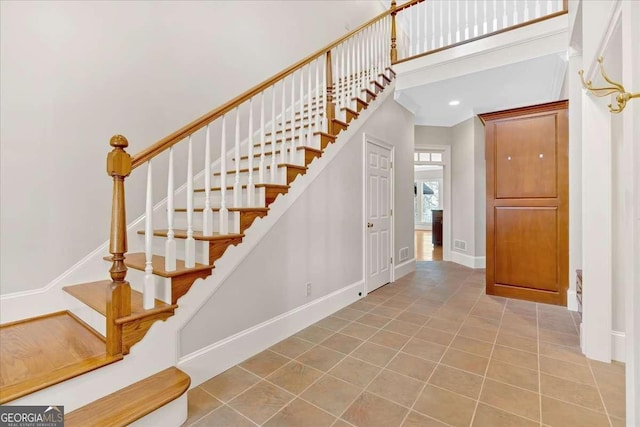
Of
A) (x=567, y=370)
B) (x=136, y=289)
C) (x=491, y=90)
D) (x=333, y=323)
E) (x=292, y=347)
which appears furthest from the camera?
(x=491, y=90)

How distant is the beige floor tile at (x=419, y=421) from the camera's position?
1.53m

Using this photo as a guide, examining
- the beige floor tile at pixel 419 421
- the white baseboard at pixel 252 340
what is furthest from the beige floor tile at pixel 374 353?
the white baseboard at pixel 252 340

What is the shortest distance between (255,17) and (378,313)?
3.95 m

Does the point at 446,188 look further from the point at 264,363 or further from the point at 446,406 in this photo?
the point at 264,363

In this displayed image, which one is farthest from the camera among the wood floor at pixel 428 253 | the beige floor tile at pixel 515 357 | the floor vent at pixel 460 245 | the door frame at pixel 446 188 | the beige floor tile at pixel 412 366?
the wood floor at pixel 428 253

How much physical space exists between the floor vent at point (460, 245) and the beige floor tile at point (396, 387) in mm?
4235

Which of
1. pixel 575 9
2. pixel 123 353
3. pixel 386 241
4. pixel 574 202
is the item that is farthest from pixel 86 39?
pixel 574 202

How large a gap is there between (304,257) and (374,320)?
989mm

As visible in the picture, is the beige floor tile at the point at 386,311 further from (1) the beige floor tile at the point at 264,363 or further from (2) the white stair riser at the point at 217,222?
(2) the white stair riser at the point at 217,222

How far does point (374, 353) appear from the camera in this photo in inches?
89.4

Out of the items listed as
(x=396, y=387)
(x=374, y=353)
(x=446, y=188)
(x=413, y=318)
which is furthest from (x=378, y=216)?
(x=446, y=188)

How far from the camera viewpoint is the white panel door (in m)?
3.78

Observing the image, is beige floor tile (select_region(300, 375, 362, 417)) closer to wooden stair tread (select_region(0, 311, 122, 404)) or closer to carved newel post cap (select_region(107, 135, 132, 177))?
wooden stair tread (select_region(0, 311, 122, 404))

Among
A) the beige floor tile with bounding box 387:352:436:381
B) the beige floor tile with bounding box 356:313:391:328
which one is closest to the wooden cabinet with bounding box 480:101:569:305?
the beige floor tile with bounding box 356:313:391:328
